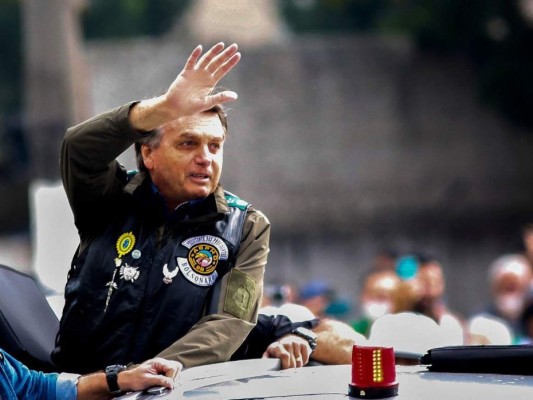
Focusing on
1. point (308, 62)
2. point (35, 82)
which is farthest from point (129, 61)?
point (308, 62)

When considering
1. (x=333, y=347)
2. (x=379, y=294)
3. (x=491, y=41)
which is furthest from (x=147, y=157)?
(x=491, y=41)

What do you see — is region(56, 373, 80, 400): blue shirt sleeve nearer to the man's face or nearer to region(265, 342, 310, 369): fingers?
region(265, 342, 310, 369): fingers

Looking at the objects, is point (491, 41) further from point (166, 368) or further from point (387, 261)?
point (166, 368)

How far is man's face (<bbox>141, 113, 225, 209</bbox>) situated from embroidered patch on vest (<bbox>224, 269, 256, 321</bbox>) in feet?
1.06

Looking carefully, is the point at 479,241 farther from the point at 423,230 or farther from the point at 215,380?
the point at 215,380

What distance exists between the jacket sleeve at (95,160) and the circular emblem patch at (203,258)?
0.43 meters

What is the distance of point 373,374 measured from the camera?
143 inches

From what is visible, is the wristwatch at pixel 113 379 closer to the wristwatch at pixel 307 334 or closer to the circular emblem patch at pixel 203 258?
the circular emblem patch at pixel 203 258

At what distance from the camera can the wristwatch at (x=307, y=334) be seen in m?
4.82

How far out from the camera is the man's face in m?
4.85

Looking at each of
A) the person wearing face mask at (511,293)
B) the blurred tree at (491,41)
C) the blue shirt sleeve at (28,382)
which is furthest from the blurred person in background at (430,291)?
the blurred tree at (491,41)

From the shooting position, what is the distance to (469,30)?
2334 centimetres

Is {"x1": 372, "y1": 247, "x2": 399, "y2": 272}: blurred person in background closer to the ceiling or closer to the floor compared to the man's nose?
closer to the ceiling

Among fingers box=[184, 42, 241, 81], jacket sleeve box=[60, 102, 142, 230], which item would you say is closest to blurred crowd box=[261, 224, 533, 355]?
jacket sleeve box=[60, 102, 142, 230]
